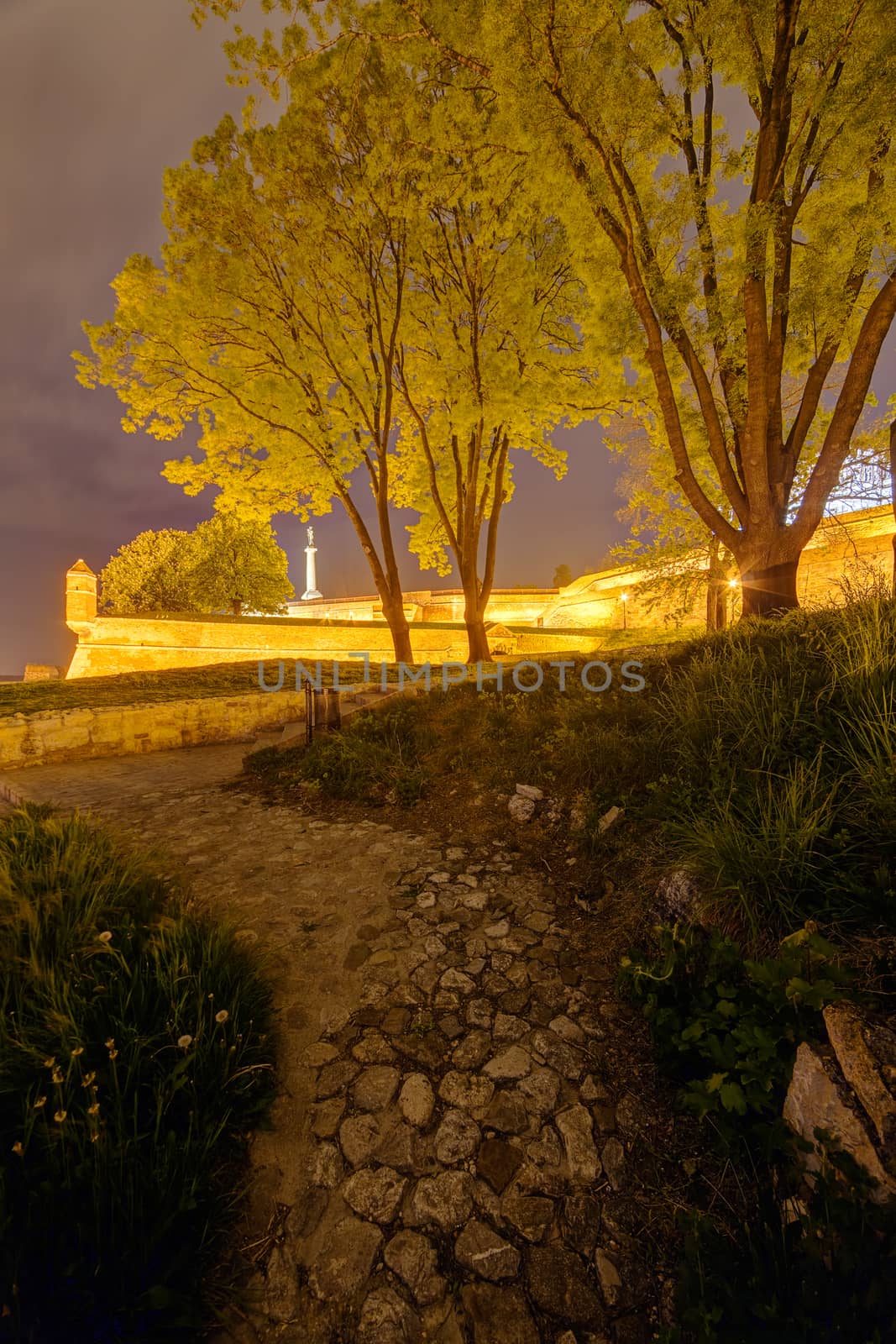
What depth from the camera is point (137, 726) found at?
28.3 feet

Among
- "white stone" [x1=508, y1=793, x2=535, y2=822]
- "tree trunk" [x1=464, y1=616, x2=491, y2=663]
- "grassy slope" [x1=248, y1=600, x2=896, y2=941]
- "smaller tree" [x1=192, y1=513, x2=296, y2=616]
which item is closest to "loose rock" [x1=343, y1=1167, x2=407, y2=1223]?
"grassy slope" [x1=248, y1=600, x2=896, y2=941]

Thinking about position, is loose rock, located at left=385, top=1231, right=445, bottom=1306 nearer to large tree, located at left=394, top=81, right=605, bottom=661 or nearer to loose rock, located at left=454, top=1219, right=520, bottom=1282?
Result: loose rock, located at left=454, top=1219, right=520, bottom=1282

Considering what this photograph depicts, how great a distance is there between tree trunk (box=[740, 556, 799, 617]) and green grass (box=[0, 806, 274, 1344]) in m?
7.69

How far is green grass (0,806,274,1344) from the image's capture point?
1.33 meters

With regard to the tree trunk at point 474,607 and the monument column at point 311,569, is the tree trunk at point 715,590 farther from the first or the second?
the monument column at point 311,569

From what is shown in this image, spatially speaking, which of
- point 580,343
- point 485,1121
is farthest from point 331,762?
point 580,343

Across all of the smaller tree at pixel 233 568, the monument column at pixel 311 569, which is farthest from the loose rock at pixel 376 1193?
the monument column at pixel 311 569

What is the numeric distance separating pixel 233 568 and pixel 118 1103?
115 ft

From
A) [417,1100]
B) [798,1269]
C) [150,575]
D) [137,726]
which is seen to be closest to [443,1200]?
[417,1100]

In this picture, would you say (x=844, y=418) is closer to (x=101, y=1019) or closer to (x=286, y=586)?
(x=101, y=1019)

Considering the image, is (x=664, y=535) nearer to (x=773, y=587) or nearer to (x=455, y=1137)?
(x=773, y=587)

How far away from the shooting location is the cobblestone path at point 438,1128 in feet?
4.82

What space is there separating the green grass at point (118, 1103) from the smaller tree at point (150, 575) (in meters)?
Result: 33.4

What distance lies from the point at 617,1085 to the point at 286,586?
119 feet
